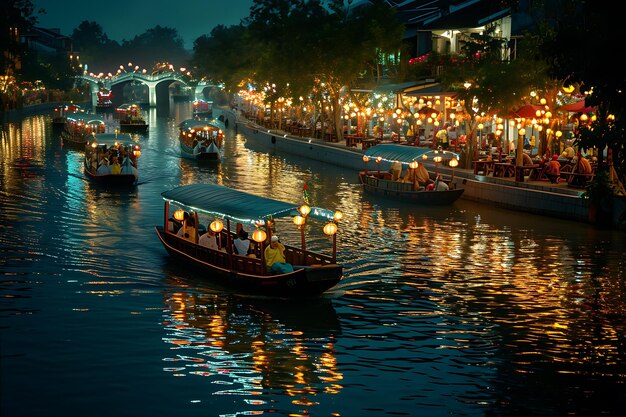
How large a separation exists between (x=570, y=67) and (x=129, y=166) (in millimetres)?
29812

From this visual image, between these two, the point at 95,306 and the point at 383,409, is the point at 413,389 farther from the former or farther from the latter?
the point at 95,306

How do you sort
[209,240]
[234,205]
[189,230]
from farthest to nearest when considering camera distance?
1. [189,230]
2. [209,240]
3. [234,205]

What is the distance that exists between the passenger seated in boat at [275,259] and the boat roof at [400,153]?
18.4 meters

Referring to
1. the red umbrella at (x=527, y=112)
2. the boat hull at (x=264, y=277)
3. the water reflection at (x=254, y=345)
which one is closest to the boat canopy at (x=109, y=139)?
the red umbrella at (x=527, y=112)

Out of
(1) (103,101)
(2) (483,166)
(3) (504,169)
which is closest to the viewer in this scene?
(3) (504,169)

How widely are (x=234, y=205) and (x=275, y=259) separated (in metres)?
2.54

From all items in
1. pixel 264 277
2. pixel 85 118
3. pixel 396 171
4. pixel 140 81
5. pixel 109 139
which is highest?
pixel 140 81

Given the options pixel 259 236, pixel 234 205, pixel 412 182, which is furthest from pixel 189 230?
pixel 412 182

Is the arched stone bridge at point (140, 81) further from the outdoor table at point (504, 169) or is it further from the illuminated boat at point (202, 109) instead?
the outdoor table at point (504, 169)

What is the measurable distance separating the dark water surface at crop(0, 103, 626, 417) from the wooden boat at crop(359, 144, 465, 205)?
136 inches

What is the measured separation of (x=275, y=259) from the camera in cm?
2305

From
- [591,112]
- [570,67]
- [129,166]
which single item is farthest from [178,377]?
[129,166]

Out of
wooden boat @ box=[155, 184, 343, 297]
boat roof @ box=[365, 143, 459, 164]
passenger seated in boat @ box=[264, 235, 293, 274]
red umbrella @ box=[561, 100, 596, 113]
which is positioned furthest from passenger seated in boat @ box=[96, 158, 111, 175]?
passenger seated in boat @ box=[264, 235, 293, 274]

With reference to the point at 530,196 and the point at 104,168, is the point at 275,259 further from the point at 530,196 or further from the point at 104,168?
the point at 104,168
